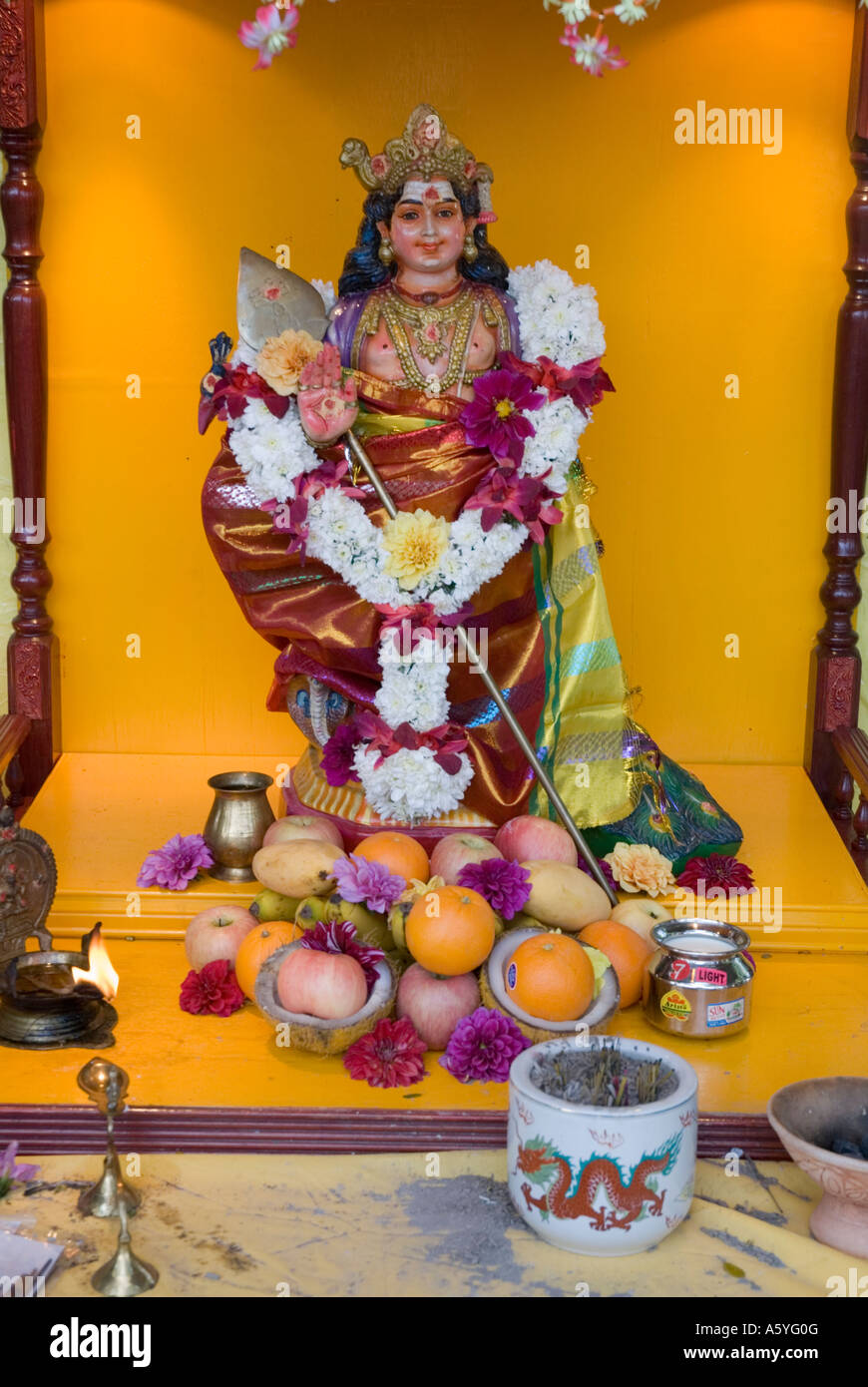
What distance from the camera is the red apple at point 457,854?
422 cm

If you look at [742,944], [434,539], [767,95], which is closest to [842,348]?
[767,95]

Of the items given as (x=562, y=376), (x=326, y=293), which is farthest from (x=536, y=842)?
(x=326, y=293)

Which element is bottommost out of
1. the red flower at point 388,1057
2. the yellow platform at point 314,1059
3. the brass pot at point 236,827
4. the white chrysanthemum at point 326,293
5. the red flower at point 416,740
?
the yellow platform at point 314,1059

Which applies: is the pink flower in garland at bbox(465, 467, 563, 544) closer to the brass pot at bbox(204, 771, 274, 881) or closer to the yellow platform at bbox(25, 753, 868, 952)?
the brass pot at bbox(204, 771, 274, 881)

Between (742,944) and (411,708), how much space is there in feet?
3.78

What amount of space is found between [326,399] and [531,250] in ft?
4.86

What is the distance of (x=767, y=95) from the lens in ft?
18.1

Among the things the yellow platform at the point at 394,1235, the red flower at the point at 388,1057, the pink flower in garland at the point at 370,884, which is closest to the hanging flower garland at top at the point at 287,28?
the pink flower in garland at the point at 370,884

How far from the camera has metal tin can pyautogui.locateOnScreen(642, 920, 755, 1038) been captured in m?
3.92

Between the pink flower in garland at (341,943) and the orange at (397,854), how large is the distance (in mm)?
317

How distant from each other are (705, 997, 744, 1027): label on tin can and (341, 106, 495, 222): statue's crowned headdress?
2.50 m

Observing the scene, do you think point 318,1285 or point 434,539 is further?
point 434,539

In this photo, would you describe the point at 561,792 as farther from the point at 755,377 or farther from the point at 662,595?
the point at 755,377

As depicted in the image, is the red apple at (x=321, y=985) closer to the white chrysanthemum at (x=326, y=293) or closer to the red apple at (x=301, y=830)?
the red apple at (x=301, y=830)
